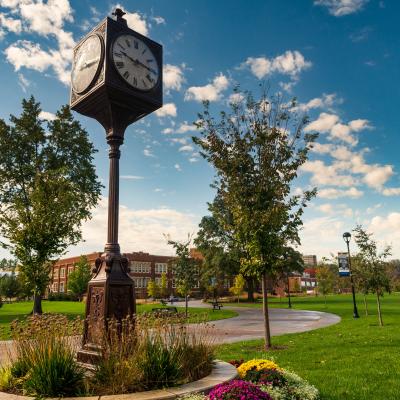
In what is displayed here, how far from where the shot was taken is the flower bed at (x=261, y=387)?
14.2ft

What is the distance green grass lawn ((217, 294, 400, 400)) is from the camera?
6.96 meters

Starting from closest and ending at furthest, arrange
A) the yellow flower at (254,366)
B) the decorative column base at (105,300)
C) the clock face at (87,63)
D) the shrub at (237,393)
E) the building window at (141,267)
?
the shrub at (237,393)
the decorative column base at (105,300)
the yellow flower at (254,366)
the clock face at (87,63)
the building window at (141,267)

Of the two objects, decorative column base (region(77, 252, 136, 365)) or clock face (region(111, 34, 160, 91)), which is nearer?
decorative column base (region(77, 252, 136, 365))

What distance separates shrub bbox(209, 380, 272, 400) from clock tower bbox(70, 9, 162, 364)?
2.09m

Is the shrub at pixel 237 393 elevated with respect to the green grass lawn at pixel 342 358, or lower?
elevated

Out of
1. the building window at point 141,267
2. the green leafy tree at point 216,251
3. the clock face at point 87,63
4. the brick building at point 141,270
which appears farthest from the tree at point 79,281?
the clock face at point 87,63

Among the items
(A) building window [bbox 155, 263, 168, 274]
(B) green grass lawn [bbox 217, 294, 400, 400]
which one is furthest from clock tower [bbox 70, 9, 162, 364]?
(A) building window [bbox 155, 263, 168, 274]

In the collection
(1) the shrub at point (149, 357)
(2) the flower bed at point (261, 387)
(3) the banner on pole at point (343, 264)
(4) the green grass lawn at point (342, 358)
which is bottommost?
(4) the green grass lawn at point (342, 358)

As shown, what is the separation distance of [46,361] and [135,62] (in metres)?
5.13

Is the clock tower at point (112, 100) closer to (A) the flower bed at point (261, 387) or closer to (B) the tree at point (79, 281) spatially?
(A) the flower bed at point (261, 387)

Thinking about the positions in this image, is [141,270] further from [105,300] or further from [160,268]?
[105,300]

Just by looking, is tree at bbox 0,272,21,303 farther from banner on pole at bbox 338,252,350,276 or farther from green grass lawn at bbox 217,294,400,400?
green grass lawn at bbox 217,294,400,400

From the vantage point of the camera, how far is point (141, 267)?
82062 mm

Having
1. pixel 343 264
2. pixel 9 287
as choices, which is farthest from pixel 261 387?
pixel 9 287
